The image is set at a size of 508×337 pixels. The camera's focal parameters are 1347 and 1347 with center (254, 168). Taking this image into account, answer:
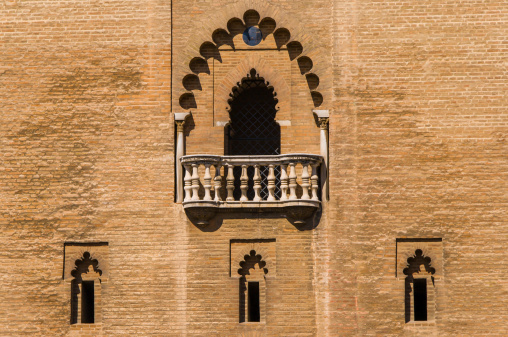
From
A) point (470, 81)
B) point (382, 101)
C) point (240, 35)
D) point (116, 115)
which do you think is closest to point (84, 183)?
point (116, 115)

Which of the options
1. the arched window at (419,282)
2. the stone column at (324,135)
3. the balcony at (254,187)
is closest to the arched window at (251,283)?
the balcony at (254,187)

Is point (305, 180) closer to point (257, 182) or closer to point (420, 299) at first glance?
point (257, 182)

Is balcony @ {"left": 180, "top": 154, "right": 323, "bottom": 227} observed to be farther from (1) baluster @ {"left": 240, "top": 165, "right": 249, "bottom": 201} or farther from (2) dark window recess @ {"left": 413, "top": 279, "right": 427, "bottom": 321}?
(2) dark window recess @ {"left": 413, "top": 279, "right": 427, "bottom": 321}

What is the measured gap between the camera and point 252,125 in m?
24.2

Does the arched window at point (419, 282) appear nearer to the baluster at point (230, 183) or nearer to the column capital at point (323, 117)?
the column capital at point (323, 117)

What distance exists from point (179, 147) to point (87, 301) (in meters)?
3.17

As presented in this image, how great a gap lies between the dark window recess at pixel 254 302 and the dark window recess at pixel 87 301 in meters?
2.80

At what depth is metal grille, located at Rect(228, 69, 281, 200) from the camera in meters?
24.1

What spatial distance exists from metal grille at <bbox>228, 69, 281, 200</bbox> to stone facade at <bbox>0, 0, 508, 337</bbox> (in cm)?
40

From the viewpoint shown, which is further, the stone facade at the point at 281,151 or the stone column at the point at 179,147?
the stone column at the point at 179,147

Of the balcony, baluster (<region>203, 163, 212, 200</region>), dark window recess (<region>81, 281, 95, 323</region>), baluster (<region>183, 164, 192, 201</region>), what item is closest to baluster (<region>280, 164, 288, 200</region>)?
the balcony

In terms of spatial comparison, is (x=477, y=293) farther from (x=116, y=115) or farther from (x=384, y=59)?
(x=116, y=115)

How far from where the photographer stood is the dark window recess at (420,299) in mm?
23391

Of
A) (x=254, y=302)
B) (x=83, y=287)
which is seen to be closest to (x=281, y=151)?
(x=254, y=302)
